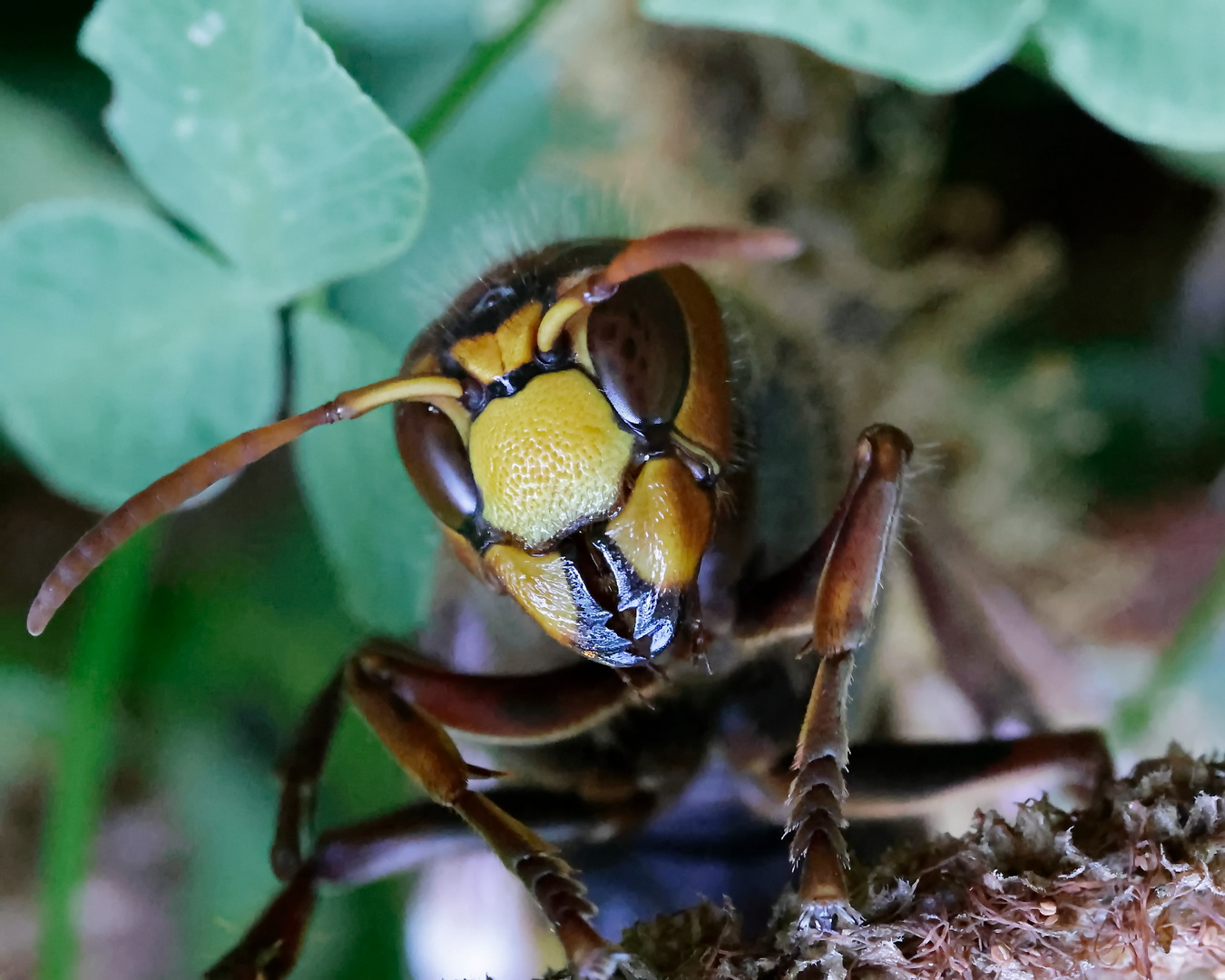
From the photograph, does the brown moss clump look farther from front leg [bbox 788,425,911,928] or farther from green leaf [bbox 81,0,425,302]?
green leaf [bbox 81,0,425,302]

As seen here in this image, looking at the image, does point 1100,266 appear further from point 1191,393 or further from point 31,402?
point 31,402

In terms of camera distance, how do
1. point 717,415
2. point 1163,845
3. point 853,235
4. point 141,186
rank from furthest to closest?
point 853,235
point 141,186
point 717,415
point 1163,845

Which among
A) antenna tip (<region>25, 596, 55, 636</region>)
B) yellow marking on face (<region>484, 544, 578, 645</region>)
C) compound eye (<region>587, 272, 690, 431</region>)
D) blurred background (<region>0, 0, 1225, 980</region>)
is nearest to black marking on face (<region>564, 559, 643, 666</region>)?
yellow marking on face (<region>484, 544, 578, 645</region>)

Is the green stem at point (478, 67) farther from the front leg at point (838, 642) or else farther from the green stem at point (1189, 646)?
the green stem at point (1189, 646)

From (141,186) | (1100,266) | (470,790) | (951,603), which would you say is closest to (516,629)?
(470,790)

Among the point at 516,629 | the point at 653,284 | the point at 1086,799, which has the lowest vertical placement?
the point at 516,629

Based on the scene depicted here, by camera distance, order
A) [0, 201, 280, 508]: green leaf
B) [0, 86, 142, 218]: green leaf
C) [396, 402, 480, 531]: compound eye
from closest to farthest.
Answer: [396, 402, 480, 531]: compound eye < [0, 201, 280, 508]: green leaf < [0, 86, 142, 218]: green leaf
